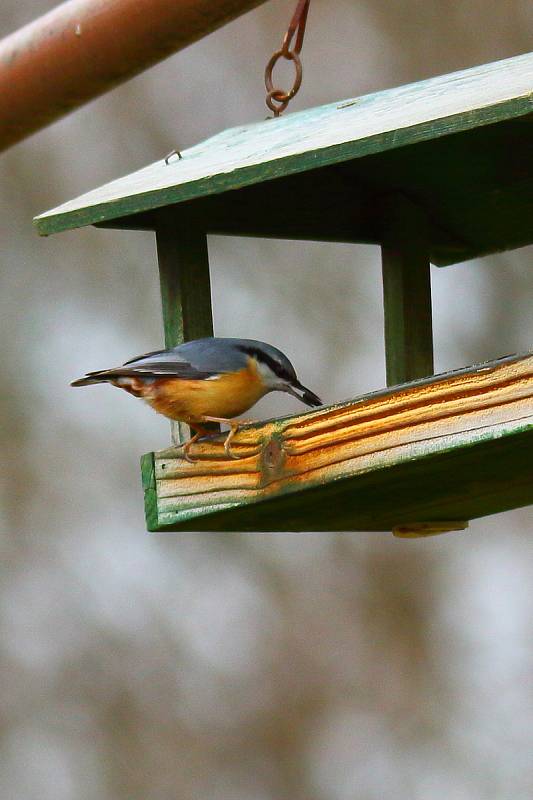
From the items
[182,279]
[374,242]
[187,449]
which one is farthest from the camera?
[374,242]

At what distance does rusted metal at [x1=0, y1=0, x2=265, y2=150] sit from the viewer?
260cm

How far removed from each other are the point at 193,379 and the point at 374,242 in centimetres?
84

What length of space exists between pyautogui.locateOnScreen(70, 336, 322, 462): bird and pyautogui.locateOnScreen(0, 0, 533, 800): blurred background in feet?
16.1

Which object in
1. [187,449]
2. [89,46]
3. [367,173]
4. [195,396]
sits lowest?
[187,449]

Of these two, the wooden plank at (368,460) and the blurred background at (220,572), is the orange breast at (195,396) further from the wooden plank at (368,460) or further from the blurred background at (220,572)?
the blurred background at (220,572)

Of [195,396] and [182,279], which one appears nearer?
[195,396]

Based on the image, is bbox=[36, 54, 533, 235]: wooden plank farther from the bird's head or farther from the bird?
the bird's head

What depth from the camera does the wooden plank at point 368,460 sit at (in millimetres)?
3021

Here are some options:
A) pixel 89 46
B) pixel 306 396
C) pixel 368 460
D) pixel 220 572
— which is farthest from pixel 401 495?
pixel 220 572

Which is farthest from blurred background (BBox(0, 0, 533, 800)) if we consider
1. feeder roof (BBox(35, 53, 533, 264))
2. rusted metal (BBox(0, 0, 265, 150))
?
rusted metal (BBox(0, 0, 265, 150))

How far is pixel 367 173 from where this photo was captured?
391 cm

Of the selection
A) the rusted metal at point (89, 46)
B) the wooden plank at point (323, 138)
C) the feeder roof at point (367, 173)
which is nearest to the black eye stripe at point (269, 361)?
the feeder roof at point (367, 173)

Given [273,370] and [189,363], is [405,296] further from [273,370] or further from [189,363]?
[189,363]

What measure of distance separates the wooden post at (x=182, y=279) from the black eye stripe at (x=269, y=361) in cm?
13
